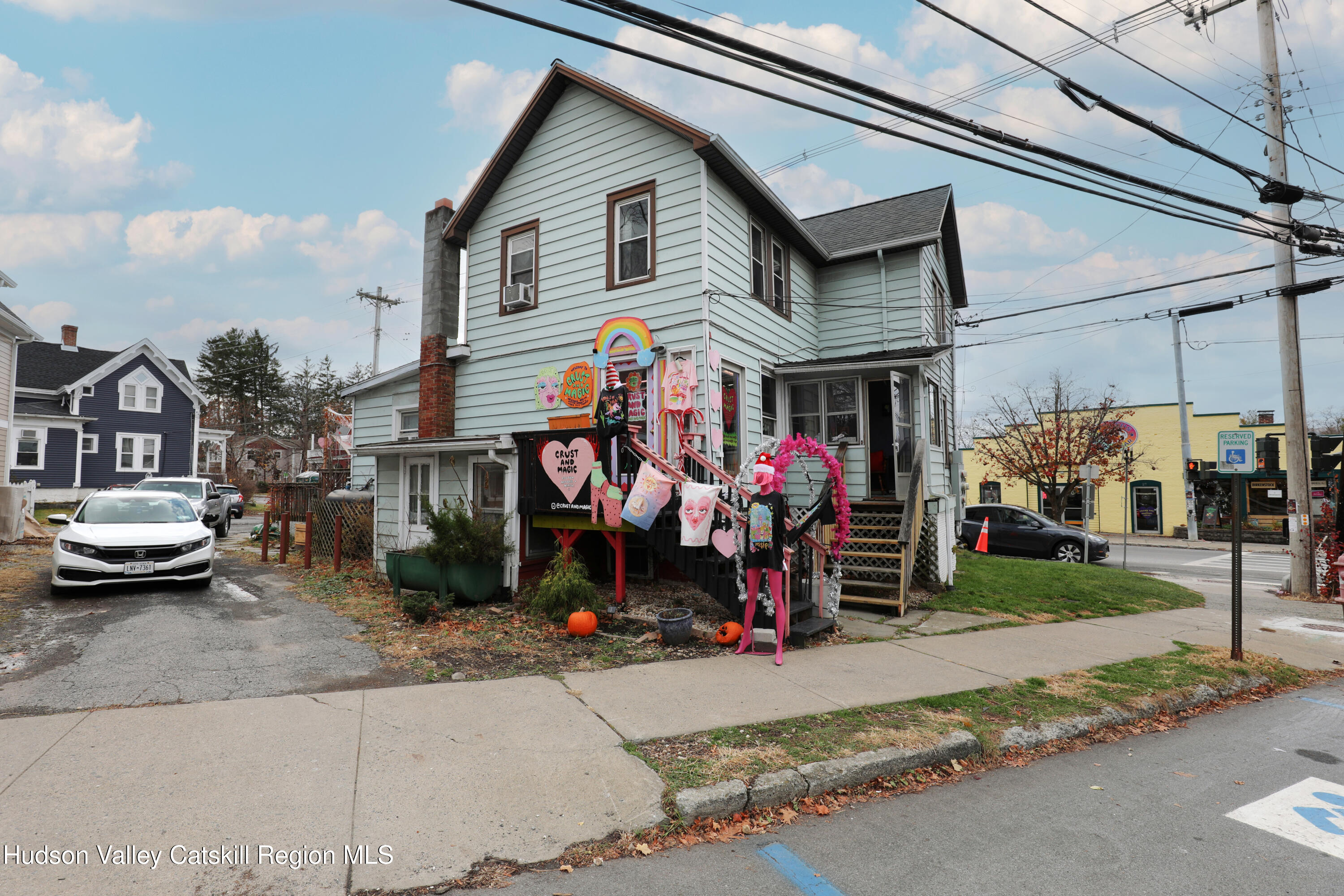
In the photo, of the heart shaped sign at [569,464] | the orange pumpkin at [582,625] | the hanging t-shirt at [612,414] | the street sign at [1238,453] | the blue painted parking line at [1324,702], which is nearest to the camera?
the blue painted parking line at [1324,702]

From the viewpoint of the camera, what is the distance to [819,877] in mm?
3162

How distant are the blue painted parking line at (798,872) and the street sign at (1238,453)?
701 centimetres

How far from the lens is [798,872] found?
3211 millimetres

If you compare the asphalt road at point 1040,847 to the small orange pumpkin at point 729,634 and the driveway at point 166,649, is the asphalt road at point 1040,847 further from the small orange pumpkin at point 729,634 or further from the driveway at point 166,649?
the driveway at point 166,649

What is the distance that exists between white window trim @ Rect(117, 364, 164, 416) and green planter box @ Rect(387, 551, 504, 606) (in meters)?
28.8

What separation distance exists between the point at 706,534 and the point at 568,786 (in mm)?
4046

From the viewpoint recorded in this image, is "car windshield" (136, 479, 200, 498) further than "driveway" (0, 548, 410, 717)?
Yes

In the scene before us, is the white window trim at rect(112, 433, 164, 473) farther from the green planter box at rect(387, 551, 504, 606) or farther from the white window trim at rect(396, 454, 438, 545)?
the green planter box at rect(387, 551, 504, 606)

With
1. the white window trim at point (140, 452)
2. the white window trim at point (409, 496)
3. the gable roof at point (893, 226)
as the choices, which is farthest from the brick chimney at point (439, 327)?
the white window trim at point (140, 452)

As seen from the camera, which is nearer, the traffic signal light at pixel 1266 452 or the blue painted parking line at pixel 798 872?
the blue painted parking line at pixel 798 872

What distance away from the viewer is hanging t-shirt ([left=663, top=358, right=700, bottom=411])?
A: 922cm

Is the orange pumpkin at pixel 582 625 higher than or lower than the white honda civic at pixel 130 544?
lower

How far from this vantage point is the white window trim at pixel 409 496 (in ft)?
37.9

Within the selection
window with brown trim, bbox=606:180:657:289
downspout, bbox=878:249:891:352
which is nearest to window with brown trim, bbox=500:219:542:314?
window with brown trim, bbox=606:180:657:289
